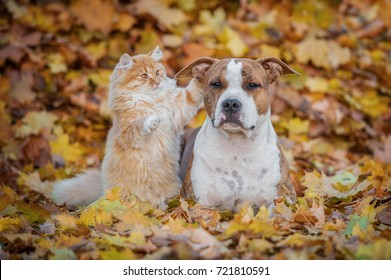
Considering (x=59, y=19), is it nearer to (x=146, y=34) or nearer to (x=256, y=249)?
(x=146, y=34)

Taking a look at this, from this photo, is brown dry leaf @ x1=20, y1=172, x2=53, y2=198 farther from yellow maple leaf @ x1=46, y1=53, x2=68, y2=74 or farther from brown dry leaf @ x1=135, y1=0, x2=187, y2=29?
brown dry leaf @ x1=135, y1=0, x2=187, y2=29

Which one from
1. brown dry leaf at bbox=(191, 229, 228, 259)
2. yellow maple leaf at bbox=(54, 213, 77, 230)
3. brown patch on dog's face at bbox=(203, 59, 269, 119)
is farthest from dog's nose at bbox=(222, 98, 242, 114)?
yellow maple leaf at bbox=(54, 213, 77, 230)

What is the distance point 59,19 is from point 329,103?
350cm

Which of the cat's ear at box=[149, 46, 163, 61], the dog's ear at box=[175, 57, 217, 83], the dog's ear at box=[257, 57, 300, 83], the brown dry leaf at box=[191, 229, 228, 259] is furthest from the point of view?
the cat's ear at box=[149, 46, 163, 61]

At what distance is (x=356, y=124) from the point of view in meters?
7.80

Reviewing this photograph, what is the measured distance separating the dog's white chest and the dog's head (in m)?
0.16

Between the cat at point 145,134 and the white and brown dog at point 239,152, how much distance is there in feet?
0.71

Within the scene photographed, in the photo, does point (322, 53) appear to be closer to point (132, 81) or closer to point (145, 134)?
point (132, 81)

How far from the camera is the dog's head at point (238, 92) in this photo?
426 centimetres

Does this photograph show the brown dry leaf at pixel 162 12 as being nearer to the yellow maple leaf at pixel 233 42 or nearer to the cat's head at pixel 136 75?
the yellow maple leaf at pixel 233 42

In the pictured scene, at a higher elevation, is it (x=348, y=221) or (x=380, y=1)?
(x=380, y=1)

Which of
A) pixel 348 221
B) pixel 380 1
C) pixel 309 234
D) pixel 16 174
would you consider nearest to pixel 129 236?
pixel 309 234

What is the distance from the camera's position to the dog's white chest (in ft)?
14.9

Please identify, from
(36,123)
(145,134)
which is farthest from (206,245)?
(36,123)
